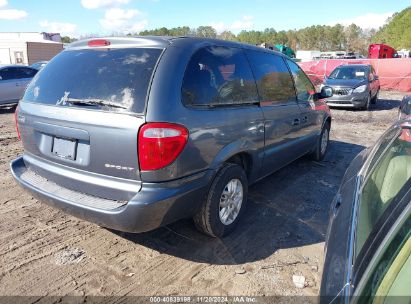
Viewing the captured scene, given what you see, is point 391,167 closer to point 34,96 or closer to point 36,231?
point 34,96

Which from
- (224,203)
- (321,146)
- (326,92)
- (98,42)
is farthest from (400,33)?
(98,42)

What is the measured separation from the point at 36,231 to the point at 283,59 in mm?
3687

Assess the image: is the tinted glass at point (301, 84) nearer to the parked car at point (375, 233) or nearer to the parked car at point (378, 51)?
the parked car at point (375, 233)

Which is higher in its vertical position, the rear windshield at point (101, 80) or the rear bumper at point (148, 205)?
the rear windshield at point (101, 80)

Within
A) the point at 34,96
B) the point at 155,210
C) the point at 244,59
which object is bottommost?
the point at 155,210

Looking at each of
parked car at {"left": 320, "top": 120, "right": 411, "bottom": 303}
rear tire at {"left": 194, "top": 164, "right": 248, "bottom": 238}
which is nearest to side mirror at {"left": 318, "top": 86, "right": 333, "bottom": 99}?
rear tire at {"left": 194, "top": 164, "right": 248, "bottom": 238}

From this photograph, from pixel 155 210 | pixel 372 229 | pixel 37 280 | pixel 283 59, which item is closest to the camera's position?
pixel 372 229

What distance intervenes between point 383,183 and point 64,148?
2.41 meters

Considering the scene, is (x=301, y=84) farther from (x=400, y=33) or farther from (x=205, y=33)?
(x=400, y=33)

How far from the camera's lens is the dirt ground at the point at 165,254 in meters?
2.85

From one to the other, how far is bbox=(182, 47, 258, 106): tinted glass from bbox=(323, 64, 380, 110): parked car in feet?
32.5

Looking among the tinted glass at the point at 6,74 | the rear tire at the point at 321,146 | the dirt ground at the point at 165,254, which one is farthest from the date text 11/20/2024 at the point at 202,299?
the tinted glass at the point at 6,74

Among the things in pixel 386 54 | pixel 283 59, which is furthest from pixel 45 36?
pixel 283 59

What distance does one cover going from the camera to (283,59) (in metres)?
4.82
